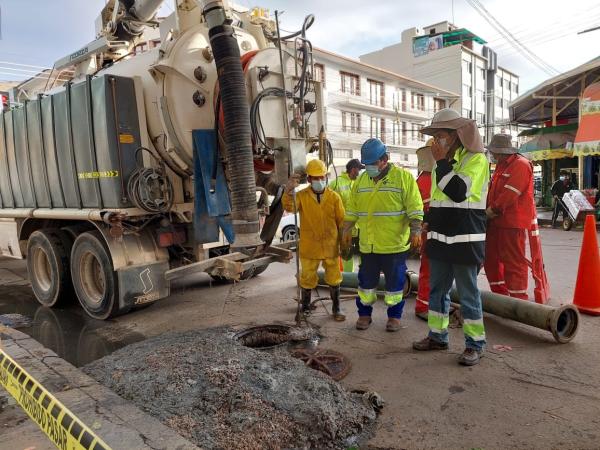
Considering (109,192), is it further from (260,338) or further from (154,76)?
(260,338)

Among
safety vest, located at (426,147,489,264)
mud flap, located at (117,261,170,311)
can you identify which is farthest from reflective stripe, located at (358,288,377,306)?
mud flap, located at (117,261,170,311)

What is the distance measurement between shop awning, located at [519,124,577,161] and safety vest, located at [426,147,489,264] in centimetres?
1422

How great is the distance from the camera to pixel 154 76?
4621 mm

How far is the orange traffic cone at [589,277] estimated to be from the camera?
4.53 meters

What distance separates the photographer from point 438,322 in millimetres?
3750

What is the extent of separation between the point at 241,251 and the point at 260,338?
870 millimetres

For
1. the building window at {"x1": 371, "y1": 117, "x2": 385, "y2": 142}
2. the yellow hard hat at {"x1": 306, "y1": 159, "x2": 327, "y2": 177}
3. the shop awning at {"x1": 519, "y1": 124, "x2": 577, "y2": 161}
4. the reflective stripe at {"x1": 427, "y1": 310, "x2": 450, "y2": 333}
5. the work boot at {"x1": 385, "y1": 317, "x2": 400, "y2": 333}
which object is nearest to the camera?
the reflective stripe at {"x1": 427, "y1": 310, "x2": 450, "y2": 333}

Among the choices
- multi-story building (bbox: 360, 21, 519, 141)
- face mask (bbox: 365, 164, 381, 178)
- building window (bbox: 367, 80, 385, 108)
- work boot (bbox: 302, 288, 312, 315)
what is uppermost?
multi-story building (bbox: 360, 21, 519, 141)

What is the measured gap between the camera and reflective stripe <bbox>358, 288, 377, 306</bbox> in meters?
4.35

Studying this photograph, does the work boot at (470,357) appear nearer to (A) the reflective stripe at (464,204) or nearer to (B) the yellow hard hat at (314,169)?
(A) the reflective stripe at (464,204)

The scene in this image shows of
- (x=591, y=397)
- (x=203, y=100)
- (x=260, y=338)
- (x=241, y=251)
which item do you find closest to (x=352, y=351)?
(x=260, y=338)

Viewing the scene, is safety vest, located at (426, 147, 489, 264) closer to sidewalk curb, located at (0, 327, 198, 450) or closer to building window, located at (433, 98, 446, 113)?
sidewalk curb, located at (0, 327, 198, 450)

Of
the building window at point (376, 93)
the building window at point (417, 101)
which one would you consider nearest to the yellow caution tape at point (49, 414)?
the building window at point (376, 93)

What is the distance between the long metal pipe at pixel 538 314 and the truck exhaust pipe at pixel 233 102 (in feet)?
8.22
